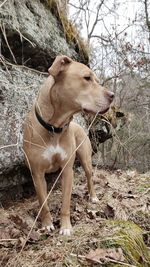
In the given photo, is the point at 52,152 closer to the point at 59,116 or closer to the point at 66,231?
the point at 59,116

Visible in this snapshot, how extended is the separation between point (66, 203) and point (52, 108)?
→ 99 centimetres

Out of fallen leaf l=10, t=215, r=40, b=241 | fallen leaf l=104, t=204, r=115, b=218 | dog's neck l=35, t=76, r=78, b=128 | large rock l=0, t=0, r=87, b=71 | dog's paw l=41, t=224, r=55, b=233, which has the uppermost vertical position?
large rock l=0, t=0, r=87, b=71

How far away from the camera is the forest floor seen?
302cm

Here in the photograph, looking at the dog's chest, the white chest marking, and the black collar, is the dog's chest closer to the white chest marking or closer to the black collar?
the white chest marking

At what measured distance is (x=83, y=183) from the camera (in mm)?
6180

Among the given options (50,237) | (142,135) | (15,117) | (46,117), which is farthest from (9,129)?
(142,135)

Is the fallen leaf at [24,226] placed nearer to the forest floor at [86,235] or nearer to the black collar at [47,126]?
the forest floor at [86,235]

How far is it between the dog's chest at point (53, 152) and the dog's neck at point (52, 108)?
0.24 metres

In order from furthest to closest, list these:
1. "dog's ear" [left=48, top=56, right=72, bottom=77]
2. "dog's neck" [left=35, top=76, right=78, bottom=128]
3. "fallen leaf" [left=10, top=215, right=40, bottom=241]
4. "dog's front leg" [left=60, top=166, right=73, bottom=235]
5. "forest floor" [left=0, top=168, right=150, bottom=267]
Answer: "dog's neck" [left=35, top=76, right=78, bottom=128], "dog's ear" [left=48, top=56, right=72, bottom=77], "dog's front leg" [left=60, top=166, right=73, bottom=235], "fallen leaf" [left=10, top=215, right=40, bottom=241], "forest floor" [left=0, top=168, right=150, bottom=267]

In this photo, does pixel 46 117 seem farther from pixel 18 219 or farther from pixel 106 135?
pixel 106 135

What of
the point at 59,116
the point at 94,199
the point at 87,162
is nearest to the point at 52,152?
the point at 59,116

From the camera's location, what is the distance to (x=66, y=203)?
13.2ft

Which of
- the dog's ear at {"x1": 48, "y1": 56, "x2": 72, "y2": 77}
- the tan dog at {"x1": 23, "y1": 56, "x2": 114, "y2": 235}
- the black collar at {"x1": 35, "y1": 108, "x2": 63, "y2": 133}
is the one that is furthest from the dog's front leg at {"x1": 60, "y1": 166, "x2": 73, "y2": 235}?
the dog's ear at {"x1": 48, "y1": 56, "x2": 72, "y2": 77}

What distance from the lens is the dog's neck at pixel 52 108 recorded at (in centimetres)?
409
